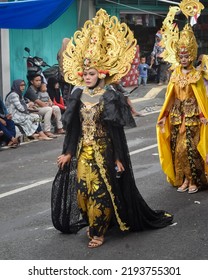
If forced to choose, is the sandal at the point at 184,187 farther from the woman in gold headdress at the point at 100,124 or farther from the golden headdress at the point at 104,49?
the golden headdress at the point at 104,49

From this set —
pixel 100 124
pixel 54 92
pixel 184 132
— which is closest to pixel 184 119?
pixel 184 132

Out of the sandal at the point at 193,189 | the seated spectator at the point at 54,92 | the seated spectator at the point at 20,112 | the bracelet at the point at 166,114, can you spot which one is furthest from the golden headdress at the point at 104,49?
the seated spectator at the point at 54,92

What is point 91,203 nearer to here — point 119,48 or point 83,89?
point 83,89

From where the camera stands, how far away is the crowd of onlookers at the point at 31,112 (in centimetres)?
1106

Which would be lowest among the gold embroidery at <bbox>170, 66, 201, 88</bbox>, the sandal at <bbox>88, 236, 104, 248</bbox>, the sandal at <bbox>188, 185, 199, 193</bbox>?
the sandal at <bbox>88, 236, 104, 248</bbox>

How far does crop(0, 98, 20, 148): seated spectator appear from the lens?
35.7 ft

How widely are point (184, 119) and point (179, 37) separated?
1020mm

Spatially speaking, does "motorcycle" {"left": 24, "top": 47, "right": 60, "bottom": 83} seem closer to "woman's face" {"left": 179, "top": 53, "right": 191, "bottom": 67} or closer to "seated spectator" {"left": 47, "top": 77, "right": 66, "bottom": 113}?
"seated spectator" {"left": 47, "top": 77, "right": 66, "bottom": 113}

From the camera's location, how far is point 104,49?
18.3 feet

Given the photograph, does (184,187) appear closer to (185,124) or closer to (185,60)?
(185,124)

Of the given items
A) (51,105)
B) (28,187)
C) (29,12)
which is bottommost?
(28,187)

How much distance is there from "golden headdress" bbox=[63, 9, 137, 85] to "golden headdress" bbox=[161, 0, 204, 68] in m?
1.61

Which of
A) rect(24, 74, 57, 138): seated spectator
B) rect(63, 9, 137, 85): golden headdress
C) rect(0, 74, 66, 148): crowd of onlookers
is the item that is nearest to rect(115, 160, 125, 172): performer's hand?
rect(63, 9, 137, 85): golden headdress

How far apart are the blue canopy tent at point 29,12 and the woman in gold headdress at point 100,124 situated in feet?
11.9
